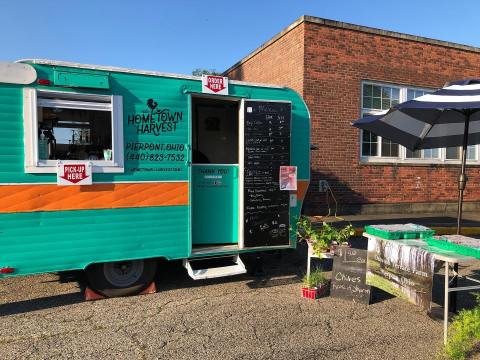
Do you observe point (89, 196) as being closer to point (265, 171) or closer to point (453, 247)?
A: point (265, 171)

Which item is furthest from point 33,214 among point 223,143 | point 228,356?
point 223,143

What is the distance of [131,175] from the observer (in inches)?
187

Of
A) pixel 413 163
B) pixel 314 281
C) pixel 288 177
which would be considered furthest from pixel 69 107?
pixel 413 163

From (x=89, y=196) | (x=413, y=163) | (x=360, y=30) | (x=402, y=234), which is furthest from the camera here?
(x=413, y=163)

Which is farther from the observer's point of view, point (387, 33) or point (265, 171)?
point (387, 33)

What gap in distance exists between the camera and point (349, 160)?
11469 millimetres

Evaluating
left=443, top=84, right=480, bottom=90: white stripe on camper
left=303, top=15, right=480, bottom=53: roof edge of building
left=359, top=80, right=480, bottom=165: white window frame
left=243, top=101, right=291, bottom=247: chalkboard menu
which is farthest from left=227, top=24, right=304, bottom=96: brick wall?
left=443, top=84, right=480, bottom=90: white stripe on camper

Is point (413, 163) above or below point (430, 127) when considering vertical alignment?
below

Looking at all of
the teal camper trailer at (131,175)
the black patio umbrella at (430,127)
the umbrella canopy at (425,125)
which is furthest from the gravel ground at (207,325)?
the umbrella canopy at (425,125)

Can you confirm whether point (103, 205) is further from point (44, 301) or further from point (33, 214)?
point (44, 301)

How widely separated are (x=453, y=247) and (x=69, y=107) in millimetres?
4412

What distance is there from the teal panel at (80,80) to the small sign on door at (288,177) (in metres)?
2.67

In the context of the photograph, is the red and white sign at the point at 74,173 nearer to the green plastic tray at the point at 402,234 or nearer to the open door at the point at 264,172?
the open door at the point at 264,172

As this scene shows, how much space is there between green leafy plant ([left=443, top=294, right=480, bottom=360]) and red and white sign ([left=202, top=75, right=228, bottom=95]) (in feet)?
12.4
